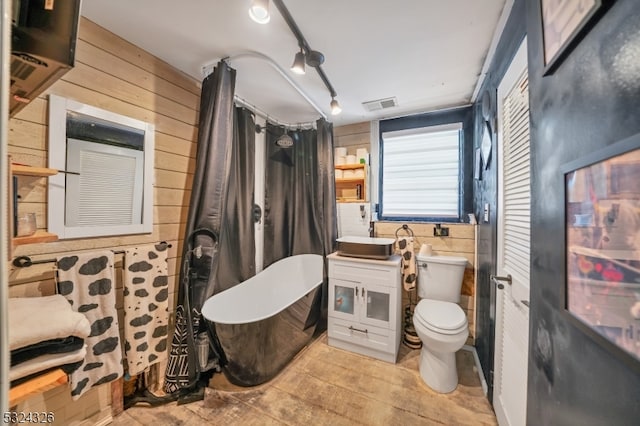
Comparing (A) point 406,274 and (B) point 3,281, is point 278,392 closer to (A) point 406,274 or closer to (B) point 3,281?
(A) point 406,274

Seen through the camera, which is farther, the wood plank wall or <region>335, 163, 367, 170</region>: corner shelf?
<region>335, 163, 367, 170</region>: corner shelf

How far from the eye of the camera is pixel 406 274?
235 cm

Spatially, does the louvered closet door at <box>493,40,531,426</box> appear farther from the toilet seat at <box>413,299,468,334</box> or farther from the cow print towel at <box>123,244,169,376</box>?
the cow print towel at <box>123,244,169,376</box>

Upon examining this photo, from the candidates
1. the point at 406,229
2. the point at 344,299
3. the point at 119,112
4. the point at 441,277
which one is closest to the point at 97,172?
the point at 119,112

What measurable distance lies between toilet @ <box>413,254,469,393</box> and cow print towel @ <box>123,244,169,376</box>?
1.90 metres

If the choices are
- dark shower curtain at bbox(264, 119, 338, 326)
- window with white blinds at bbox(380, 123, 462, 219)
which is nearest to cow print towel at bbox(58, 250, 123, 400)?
dark shower curtain at bbox(264, 119, 338, 326)

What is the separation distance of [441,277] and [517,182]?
1.23 meters

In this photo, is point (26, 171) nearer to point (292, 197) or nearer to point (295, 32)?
point (295, 32)

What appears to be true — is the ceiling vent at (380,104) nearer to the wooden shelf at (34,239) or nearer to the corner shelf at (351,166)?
the corner shelf at (351,166)

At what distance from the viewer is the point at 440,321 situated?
1.74 meters

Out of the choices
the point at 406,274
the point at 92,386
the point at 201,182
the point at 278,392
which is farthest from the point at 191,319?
the point at 406,274

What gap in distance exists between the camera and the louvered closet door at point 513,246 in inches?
43.2

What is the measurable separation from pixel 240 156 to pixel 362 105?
1.36 meters

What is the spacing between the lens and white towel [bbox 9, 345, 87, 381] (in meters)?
0.86
